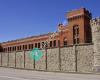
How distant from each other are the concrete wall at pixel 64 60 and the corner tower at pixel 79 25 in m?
8.59

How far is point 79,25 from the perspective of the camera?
55656 millimetres

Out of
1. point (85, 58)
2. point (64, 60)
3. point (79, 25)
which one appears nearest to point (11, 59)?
point (79, 25)

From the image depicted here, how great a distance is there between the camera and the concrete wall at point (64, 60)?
40.6 m

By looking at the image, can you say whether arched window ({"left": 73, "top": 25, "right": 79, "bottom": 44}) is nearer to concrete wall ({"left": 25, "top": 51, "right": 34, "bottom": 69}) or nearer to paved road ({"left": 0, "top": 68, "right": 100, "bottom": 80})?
concrete wall ({"left": 25, "top": 51, "right": 34, "bottom": 69})

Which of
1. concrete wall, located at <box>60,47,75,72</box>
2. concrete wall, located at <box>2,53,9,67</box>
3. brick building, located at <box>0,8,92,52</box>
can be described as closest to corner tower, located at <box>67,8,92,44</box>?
brick building, located at <box>0,8,92,52</box>

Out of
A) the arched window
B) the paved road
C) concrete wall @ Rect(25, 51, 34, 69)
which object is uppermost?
the arched window

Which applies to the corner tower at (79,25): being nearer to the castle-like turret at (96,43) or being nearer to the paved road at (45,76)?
the castle-like turret at (96,43)

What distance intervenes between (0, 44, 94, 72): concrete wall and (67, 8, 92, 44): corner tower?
8.59m

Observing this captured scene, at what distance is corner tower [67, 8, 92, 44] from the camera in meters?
54.3

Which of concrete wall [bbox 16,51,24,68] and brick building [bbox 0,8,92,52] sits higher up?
brick building [bbox 0,8,92,52]

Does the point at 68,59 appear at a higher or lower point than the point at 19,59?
lower

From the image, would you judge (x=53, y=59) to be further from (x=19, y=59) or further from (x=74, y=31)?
(x=19, y=59)

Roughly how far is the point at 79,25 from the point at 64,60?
1301 cm

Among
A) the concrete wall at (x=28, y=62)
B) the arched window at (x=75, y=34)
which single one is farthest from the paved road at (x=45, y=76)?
the arched window at (x=75, y=34)
